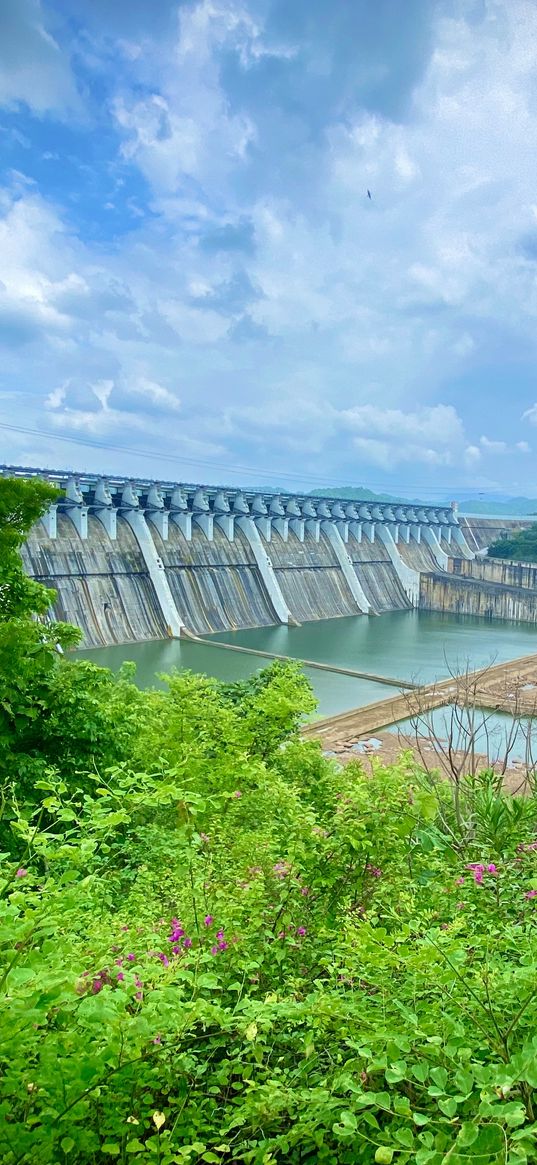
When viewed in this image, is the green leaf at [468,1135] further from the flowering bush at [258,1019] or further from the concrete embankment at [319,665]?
the concrete embankment at [319,665]

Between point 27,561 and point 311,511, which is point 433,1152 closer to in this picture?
point 27,561

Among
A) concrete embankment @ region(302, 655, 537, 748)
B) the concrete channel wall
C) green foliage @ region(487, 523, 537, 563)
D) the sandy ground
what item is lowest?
the sandy ground

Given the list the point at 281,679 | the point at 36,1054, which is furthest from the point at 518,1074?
the point at 281,679

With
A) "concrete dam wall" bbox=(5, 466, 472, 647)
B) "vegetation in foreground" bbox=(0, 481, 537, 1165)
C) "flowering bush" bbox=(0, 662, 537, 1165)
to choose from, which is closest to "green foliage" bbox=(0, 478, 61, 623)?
"vegetation in foreground" bbox=(0, 481, 537, 1165)

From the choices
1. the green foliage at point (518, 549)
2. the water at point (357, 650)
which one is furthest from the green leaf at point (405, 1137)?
the green foliage at point (518, 549)

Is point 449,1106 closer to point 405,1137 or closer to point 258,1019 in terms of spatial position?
point 405,1137

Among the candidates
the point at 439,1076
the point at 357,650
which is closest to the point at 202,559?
the point at 357,650

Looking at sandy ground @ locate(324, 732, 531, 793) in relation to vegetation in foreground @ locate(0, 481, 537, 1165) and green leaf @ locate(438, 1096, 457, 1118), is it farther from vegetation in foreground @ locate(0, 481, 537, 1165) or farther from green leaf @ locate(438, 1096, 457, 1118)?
green leaf @ locate(438, 1096, 457, 1118)
